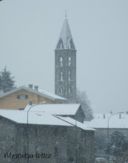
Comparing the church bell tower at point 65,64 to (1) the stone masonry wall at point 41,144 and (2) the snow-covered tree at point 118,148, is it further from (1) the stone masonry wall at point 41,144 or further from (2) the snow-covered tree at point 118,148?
(1) the stone masonry wall at point 41,144

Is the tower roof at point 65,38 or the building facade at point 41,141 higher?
the tower roof at point 65,38

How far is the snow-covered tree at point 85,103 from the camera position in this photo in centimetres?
14512

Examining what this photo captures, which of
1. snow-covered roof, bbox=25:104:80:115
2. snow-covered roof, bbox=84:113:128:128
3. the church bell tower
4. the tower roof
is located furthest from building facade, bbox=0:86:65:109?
the tower roof

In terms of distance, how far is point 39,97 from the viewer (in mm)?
102125

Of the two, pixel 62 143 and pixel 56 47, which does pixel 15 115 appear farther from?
pixel 56 47

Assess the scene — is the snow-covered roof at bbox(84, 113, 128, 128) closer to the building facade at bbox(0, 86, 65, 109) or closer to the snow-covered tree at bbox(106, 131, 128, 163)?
the building facade at bbox(0, 86, 65, 109)

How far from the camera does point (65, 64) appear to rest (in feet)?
512

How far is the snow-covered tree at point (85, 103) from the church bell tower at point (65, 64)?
2844 mm

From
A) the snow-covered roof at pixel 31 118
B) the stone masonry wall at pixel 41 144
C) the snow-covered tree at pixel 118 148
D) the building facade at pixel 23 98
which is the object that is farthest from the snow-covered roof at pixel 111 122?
the snow-covered roof at pixel 31 118

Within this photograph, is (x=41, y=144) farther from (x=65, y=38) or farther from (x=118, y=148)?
(x=65, y=38)

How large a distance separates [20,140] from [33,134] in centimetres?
177


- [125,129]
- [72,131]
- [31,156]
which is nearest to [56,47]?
[125,129]

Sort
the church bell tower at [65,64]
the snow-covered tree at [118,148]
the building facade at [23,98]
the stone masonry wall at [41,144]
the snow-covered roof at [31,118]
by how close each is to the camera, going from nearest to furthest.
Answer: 1. the stone masonry wall at [41,144]
2. the snow-covered roof at [31,118]
3. the snow-covered tree at [118,148]
4. the building facade at [23,98]
5. the church bell tower at [65,64]

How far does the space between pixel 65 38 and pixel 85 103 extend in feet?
46.8
